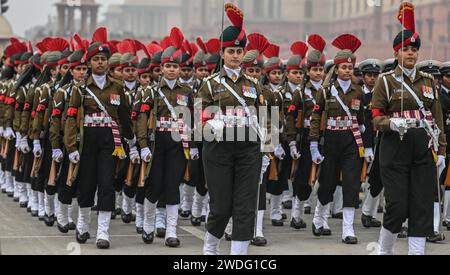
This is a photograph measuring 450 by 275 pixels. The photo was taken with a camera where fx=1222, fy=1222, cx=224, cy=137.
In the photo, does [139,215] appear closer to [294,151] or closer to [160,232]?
[160,232]

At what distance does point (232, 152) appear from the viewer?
37.3 ft

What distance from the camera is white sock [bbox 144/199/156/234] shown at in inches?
557

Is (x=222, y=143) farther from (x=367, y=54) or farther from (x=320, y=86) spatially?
(x=367, y=54)

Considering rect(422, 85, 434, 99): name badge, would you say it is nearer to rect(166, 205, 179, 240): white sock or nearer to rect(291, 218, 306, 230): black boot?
rect(166, 205, 179, 240): white sock

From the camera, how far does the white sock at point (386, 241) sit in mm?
11656

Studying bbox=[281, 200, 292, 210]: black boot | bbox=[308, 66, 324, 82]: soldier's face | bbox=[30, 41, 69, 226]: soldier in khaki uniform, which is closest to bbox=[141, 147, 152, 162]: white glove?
bbox=[30, 41, 69, 226]: soldier in khaki uniform

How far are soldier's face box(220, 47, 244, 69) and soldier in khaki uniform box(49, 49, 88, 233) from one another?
297 centimetres

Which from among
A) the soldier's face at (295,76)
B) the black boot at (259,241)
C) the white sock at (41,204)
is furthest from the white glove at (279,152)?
the white sock at (41,204)

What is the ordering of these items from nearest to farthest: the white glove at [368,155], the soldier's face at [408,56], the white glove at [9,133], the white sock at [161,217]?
the soldier's face at [408,56], the white sock at [161,217], the white glove at [368,155], the white glove at [9,133]

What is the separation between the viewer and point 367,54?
65.4 metres

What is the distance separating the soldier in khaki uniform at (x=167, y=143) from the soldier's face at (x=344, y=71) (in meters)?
1.84

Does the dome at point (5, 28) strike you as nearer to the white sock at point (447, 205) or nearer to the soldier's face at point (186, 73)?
the soldier's face at point (186, 73)

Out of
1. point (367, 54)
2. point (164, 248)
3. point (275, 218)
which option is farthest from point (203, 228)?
point (367, 54)
